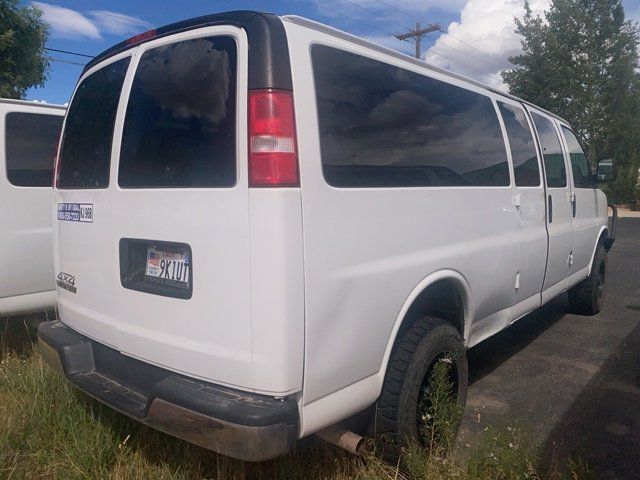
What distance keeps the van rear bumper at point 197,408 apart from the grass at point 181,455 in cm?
47

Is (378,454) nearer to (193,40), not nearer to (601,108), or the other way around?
(193,40)

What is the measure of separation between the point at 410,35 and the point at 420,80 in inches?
968

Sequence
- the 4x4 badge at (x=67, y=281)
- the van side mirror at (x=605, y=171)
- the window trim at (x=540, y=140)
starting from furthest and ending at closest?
1. the van side mirror at (x=605, y=171)
2. the window trim at (x=540, y=140)
3. the 4x4 badge at (x=67, y=281)

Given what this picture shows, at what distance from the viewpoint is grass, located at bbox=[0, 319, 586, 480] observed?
243 centimetres

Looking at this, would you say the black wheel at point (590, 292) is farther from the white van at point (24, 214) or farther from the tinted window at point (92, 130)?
the white van at point (24, 214)

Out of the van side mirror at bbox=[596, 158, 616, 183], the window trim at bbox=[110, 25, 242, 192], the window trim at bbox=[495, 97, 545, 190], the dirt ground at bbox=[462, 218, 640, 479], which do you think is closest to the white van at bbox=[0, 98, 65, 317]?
the window trim at bbox=[110, 25, 242, 192]

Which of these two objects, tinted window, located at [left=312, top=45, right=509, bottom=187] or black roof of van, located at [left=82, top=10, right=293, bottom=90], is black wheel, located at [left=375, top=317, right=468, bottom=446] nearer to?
tinted window, located at [left=312, top=45, right=509, bottom=187]

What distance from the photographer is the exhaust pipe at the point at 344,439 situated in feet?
7.60

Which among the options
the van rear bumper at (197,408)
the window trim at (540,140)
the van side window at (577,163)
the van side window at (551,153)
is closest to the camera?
the van rear bumper at (197,408)

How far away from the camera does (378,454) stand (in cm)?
256

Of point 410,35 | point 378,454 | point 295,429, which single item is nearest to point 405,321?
point 378,454

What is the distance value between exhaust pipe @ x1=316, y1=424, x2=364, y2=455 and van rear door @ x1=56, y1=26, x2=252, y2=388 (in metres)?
0.56

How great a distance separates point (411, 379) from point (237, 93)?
155 centimetres

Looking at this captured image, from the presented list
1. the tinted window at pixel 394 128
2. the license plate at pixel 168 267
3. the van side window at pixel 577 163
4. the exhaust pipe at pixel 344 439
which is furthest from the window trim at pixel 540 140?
the license plate at pixel 168 267
